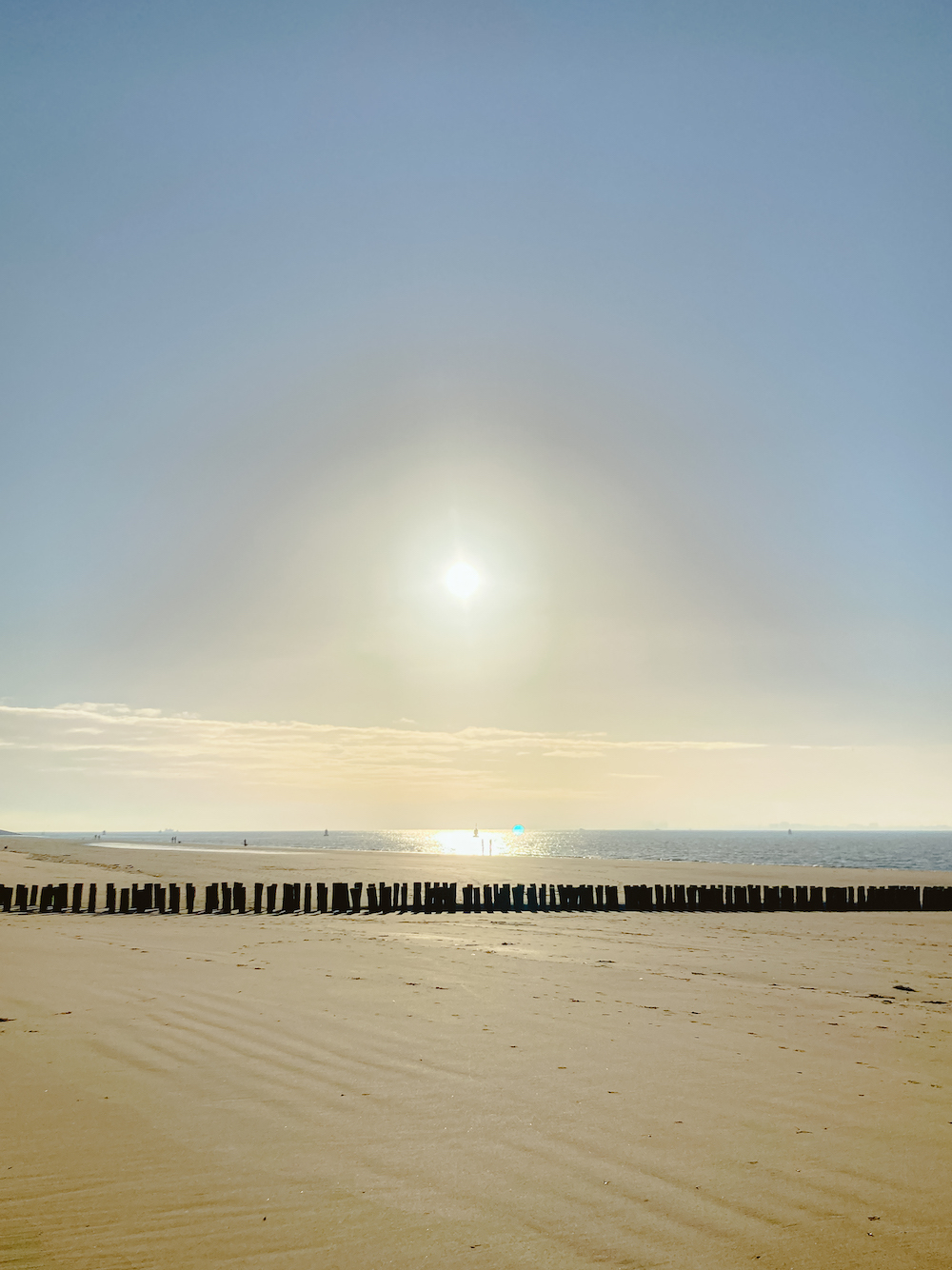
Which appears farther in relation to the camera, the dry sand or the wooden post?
the wooden post

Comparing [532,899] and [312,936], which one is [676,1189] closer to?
[312,936]

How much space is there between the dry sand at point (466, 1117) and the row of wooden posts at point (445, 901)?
10704 millimetres

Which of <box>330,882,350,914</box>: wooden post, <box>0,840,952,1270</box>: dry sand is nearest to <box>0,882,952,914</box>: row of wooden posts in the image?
<box>330,882,350,914</box>: wooden post

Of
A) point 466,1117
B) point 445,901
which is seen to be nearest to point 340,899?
point 445,901

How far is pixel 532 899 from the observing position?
89.5 ft

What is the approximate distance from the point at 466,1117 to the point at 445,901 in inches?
788

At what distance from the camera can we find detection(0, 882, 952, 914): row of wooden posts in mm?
23812

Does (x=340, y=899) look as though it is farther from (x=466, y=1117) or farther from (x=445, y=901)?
(x=466, y=1117)

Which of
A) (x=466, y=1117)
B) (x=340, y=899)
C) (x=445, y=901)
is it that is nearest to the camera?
(x=466, y=1117)

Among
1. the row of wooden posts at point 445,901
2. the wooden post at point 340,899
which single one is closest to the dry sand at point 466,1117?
the row of wooden posts at point 445,901

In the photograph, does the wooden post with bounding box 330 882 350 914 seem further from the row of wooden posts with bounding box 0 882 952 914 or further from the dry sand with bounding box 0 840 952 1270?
the dry sand with bounding box 0 840 952 1270

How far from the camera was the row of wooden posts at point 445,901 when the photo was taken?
2381 centimetres

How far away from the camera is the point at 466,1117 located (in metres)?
6.35

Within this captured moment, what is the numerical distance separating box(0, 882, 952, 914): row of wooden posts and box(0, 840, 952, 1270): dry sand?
10.7m
